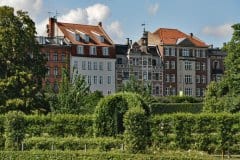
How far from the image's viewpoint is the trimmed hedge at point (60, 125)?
142ft

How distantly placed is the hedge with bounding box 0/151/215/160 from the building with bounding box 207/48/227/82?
83.6 metres

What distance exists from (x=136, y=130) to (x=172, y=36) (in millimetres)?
79962

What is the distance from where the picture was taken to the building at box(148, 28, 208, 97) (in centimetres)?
11062

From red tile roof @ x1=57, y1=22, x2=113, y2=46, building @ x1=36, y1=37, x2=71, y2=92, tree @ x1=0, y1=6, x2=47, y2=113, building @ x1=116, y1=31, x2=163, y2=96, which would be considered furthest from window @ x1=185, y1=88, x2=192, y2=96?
tree @ x1=0, y1=6, x2=47, y2=113

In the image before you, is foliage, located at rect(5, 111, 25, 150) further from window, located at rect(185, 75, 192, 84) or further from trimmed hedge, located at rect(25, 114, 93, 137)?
window, located at rect(185, 75, 192, 84)

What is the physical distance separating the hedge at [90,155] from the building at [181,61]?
248 feet

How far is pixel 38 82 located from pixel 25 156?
27098mm

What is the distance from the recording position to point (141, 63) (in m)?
108

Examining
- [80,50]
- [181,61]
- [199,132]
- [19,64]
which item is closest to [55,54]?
[80,50]

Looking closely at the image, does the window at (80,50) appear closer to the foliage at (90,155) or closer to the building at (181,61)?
the building at (181,61)

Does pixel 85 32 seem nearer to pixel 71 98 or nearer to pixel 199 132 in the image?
pixel 71 98

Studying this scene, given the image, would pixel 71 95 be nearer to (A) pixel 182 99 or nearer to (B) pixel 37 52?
(B) pixel 37 52

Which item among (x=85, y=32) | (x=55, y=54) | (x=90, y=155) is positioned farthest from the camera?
(x=85, y=32)

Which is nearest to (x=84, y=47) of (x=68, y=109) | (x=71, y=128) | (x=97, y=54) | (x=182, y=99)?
(x=97, y=54)
